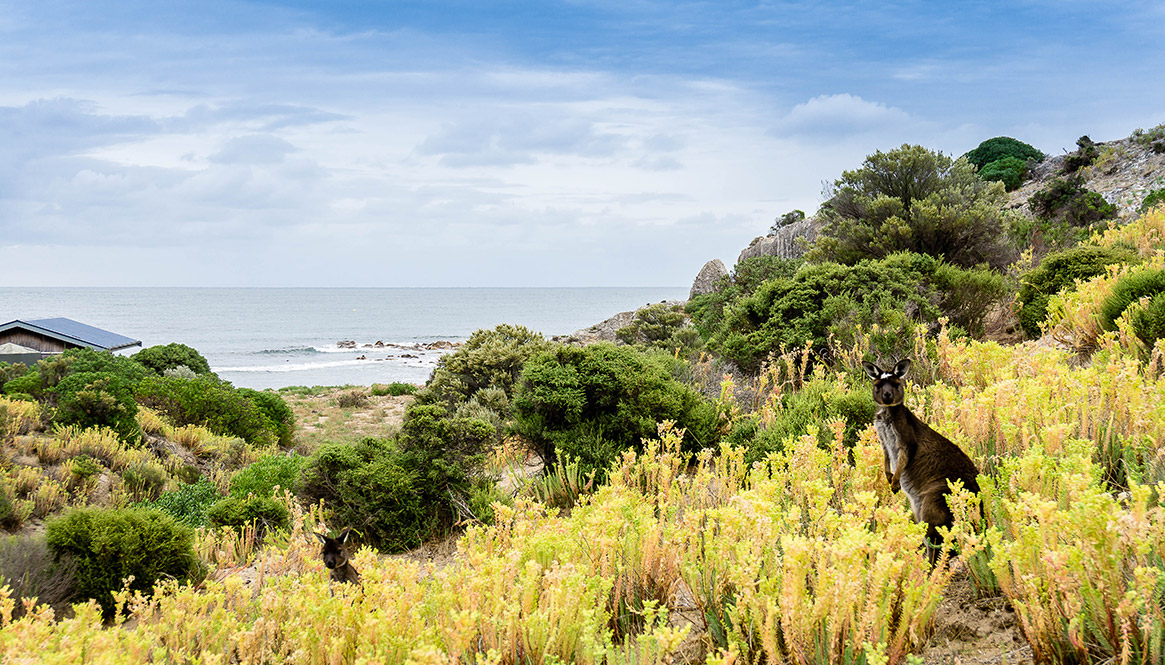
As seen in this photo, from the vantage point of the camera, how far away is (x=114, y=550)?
5848 mm

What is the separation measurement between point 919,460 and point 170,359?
949 inches

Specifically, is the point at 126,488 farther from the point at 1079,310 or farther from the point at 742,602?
the point at 1079,310

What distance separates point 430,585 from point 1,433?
43.6 feet

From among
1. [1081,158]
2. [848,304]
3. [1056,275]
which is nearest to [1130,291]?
[1056,275]

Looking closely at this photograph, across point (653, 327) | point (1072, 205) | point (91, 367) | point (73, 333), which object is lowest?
point (91, 367)

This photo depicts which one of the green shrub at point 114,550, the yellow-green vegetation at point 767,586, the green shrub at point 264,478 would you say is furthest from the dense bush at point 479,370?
the yellow-green vegetation at point 767,586

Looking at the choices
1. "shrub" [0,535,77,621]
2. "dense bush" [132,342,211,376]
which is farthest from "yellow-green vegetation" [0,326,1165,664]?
"dense bush" [132,342,211,376]

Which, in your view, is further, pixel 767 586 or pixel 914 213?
pixel 914 213

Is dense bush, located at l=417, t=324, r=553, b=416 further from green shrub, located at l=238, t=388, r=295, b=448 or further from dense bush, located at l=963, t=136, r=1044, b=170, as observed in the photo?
dense bush, located at l=963, t=136, r=1044, b=170

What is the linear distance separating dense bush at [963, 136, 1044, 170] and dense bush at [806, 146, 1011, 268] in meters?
22.1

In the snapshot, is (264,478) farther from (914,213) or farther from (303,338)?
(303,338)

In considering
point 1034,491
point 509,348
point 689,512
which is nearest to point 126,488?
point 509,348

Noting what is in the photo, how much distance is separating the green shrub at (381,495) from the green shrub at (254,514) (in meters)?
0.41

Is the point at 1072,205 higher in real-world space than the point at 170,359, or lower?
higher
